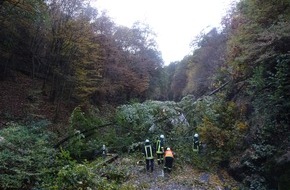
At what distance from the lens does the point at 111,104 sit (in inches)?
1189

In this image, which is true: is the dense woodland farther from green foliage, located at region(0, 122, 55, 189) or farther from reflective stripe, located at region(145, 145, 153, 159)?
reflective stripe, located at region(145, 145, 153, 159)

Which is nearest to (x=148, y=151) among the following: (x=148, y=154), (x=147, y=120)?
(x=148, y=154)

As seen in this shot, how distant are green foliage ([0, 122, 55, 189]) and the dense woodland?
3cm

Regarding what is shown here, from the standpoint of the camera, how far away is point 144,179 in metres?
10.9

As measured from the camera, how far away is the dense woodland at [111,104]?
9266 millimetres

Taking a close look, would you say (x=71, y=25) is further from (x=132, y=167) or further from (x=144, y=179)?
(x=144, y=179)

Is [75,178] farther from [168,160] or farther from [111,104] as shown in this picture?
[111,104]

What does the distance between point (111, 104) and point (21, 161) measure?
2171 centimetres

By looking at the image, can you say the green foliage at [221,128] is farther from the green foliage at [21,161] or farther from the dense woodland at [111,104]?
the green foliage at [21,161]

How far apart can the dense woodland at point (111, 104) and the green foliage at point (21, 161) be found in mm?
33

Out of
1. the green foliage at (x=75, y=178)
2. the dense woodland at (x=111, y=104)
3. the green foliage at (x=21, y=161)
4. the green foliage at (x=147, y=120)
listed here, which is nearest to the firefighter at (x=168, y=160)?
the dense woodland at (x=111, y=104)

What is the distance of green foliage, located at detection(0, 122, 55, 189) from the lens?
24.9 feet

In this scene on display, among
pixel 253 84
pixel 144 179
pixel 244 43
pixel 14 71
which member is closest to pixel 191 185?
pixel 144 179

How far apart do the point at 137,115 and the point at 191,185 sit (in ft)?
22.3
